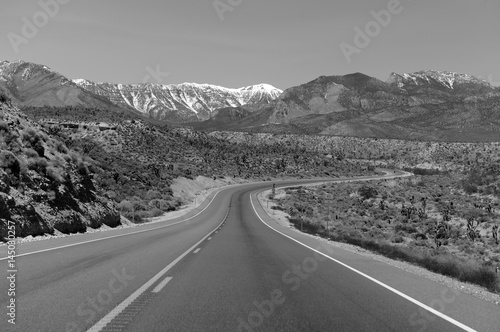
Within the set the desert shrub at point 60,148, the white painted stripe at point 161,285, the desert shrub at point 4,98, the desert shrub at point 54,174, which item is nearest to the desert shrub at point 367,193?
the desert shrub at point 60,148

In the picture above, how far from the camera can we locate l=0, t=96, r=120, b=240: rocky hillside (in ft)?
53.6

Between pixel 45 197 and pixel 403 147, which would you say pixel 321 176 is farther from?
pixel 45 197

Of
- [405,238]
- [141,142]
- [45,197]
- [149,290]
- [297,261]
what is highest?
[141,142]

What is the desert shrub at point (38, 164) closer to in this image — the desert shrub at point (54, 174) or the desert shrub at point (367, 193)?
the desert shrub at point (54, 174)

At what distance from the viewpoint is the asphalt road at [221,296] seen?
5.70 metres

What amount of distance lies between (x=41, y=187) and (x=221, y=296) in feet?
49.9

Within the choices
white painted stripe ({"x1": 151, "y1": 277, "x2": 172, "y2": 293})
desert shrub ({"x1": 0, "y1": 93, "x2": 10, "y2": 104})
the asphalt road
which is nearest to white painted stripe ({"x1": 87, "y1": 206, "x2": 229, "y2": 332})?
the asphalt road

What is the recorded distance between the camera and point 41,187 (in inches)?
747

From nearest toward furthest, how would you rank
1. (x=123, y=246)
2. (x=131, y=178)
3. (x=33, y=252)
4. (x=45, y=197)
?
1. (x=33, y=252)
2. (x=123, y=246)
3. (x=45, y=197)
4. (x=131, y=178)

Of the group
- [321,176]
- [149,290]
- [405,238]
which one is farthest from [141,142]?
[149,290]

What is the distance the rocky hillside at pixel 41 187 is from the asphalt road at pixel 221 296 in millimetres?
4591

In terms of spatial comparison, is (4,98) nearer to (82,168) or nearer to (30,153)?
(82,168)

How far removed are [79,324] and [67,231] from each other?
1503 centimetres

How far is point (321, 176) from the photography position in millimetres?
103688
